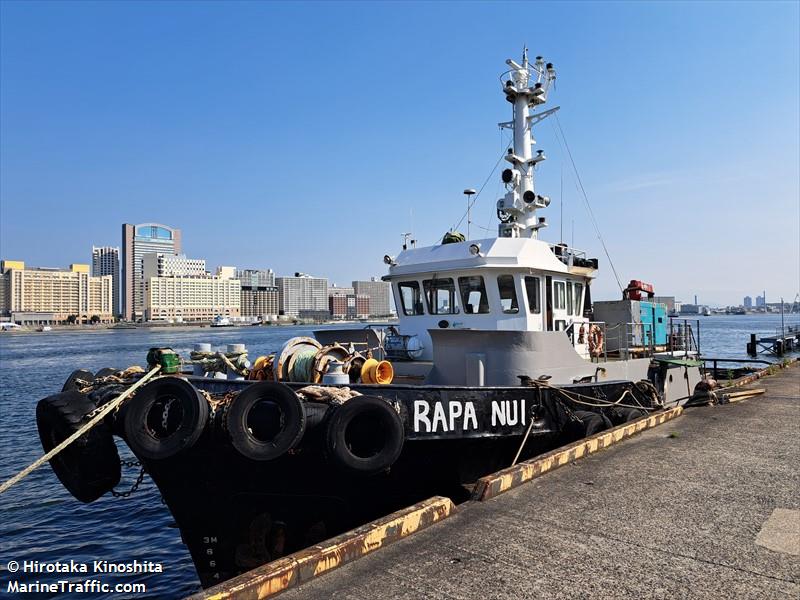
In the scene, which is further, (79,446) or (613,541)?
(79,446)

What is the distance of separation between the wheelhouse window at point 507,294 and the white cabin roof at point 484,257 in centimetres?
33

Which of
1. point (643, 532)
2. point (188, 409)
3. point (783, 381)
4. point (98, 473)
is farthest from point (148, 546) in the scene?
point (783, 381)

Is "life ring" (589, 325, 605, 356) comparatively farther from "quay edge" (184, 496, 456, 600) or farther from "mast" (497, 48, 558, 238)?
"quay edge" (184, 496, 456, 600)

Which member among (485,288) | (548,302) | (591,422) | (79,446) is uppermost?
(485,288)

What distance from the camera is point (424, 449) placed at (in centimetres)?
673

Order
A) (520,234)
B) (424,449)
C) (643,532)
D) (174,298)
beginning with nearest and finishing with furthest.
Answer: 1. (643,532)
2. (424,449)
3. (520,234)
4. (174,298)

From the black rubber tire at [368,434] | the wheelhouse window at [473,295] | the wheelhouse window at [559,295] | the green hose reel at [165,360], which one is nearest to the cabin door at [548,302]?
the wheelhouse window at [559,295]

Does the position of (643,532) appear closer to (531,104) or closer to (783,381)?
(531,104)

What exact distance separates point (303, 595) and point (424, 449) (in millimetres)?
3226

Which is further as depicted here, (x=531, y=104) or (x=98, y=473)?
(x=531, y=104)

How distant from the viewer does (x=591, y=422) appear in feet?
27.2

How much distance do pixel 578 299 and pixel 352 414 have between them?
22.3ft

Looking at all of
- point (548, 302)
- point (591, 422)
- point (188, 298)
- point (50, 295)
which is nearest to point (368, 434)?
point (591, 422)

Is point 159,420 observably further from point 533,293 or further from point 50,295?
point 50,295
